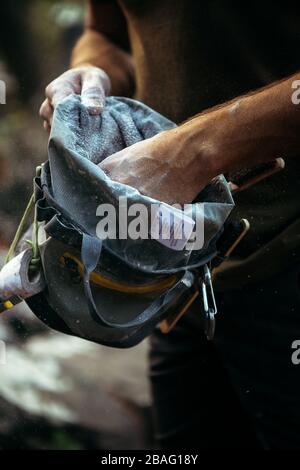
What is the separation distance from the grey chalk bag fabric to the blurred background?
2.76 ft

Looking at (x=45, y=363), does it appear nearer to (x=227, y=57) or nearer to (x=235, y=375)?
(x=235, y=375)

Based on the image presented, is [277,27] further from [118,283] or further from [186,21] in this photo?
[118,283]

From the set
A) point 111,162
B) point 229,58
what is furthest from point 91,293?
point 229,58

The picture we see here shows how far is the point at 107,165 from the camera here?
3.00 ft

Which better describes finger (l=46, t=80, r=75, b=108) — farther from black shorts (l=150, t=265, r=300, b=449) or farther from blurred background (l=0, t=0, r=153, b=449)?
blurred background (l=0, t=0, r=153, b=449)

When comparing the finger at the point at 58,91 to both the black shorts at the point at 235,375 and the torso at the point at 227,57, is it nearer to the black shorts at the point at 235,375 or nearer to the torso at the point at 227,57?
Result: the torso at the point at 227,57

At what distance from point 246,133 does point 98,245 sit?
262 mm

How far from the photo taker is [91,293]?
89cm

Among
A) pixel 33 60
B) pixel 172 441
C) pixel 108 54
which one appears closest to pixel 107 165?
pixel 108 54

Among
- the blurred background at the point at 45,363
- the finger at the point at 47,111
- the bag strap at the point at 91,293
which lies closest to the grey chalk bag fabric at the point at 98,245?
the bag strap at the point at 91,293

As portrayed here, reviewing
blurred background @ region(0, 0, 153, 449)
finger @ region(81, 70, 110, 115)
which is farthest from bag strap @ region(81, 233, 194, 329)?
blurred background @ region(0, 0, 153, 449)

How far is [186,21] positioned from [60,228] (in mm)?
487

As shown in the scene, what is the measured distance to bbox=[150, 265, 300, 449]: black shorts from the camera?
1.19 m

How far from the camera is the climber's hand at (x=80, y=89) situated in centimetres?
101
